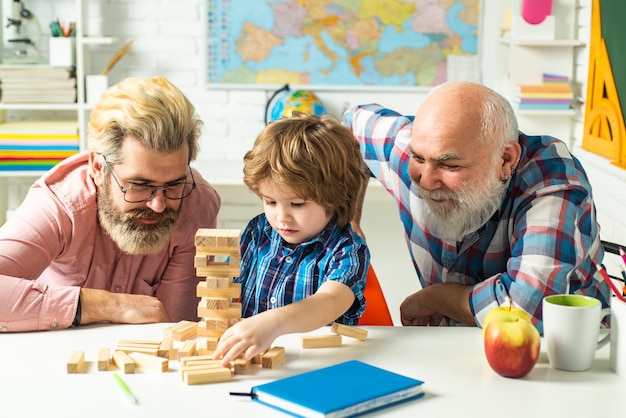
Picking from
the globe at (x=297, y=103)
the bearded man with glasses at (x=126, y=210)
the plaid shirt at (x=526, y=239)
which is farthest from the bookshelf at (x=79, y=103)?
the plaid shirt at (x=526, y=239)

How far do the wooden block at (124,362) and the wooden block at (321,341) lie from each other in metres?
0.35

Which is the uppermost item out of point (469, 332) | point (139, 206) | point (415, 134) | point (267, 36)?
point (267, 36)

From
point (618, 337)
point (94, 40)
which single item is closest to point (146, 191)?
point (618, 337)

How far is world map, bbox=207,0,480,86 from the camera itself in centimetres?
451

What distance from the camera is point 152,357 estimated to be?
1.60 metres

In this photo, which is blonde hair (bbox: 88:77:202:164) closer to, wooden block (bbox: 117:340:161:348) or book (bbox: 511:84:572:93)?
wooden block (bbox: 117:340:161:348)

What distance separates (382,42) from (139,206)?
264 centimetres

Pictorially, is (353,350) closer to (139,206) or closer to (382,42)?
Result: (139,206)

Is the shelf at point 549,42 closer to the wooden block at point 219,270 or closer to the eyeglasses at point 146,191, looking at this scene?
the eyeglasses at point 146,191

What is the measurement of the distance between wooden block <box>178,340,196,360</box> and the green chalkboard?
1984 millimetres

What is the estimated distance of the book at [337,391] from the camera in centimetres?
138

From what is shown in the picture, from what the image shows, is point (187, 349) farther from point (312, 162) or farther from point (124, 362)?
point (312, 162)

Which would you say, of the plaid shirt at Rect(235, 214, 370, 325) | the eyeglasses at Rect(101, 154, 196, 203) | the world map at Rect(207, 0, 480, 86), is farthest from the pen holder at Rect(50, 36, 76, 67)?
the plaid shirt at Rect(235, 214, 370, 325)

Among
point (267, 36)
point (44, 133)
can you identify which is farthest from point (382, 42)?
point (44, 133)
